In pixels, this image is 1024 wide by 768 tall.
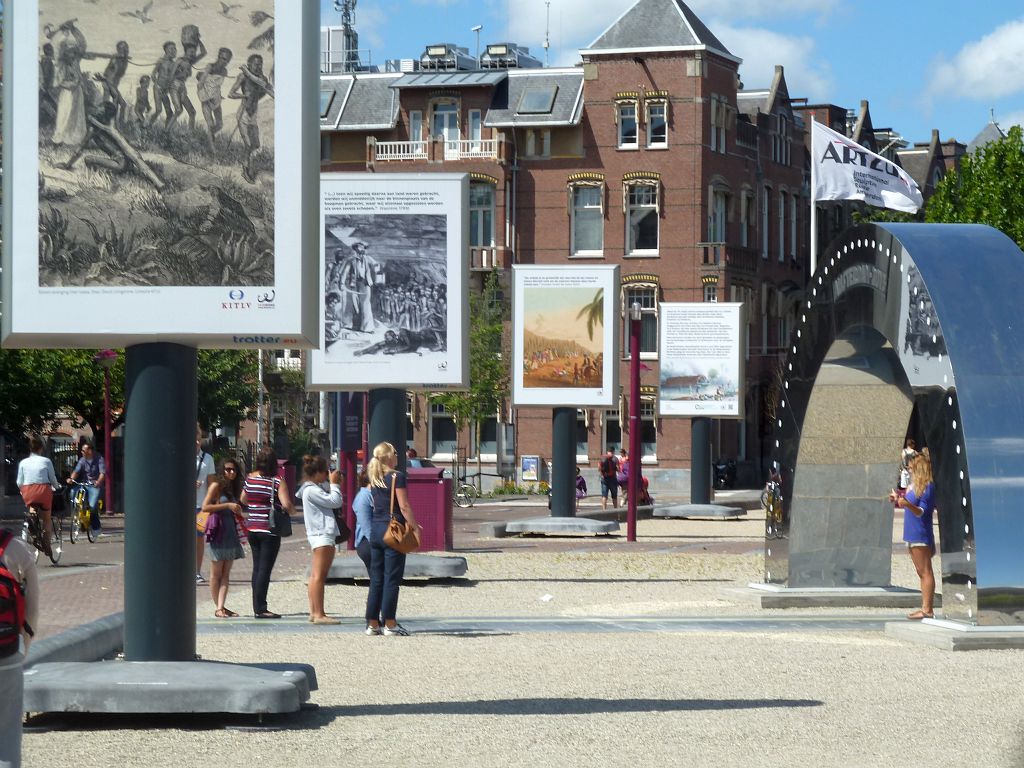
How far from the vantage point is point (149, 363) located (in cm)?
1055

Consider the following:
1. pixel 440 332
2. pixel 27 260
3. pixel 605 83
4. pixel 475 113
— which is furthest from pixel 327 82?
pixel 27 260

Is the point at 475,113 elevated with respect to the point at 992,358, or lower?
elevated

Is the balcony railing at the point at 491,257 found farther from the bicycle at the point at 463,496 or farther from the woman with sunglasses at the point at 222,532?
the woman with sunglasses at the point at 222,532

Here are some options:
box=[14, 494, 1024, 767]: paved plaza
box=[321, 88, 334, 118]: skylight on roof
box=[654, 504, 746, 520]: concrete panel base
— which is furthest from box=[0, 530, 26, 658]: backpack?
box=[321, 88, 334, 118]: skylight on roof

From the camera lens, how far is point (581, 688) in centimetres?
1173

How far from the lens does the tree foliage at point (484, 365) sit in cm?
6059

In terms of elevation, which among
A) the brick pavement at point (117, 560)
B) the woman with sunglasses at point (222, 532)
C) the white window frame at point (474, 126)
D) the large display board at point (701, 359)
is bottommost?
the brick pavement at point (117, 560)

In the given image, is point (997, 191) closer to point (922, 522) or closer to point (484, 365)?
point (484, 365)

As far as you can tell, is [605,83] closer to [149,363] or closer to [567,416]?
[567,416]

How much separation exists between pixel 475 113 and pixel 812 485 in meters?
48.4

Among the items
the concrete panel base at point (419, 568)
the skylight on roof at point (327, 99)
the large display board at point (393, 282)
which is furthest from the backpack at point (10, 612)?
the skylight on roof at point (327, 99)

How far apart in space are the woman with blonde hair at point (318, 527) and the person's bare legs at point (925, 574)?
5.23 meters

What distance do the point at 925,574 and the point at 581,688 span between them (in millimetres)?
5255

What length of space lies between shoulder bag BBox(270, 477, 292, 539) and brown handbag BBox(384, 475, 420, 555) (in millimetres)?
2113
